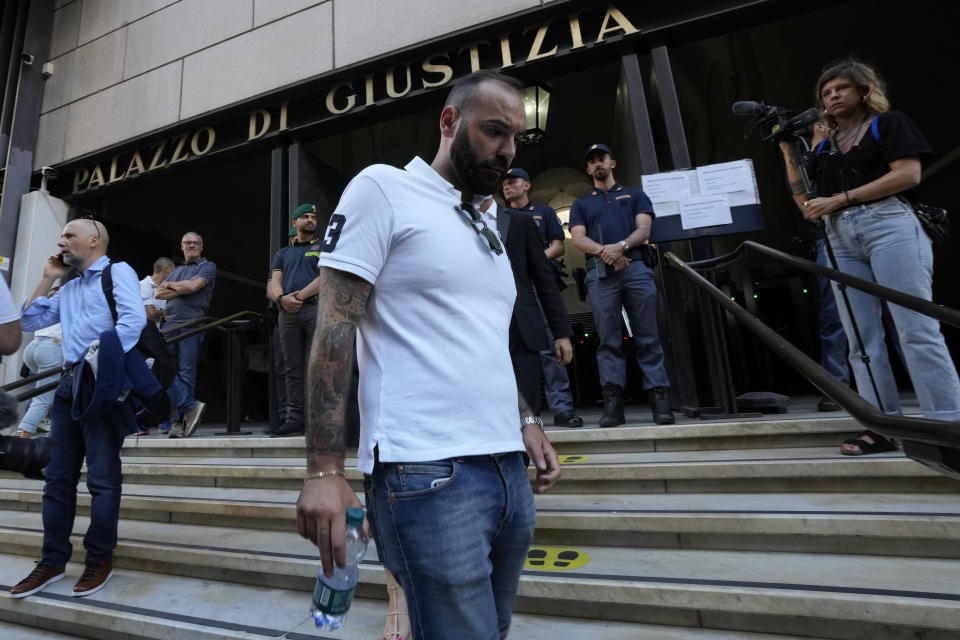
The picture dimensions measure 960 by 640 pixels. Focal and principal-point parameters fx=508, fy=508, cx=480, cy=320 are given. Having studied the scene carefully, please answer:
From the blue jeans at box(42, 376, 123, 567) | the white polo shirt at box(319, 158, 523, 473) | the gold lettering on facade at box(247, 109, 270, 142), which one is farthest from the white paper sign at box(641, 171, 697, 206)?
the gold lettering on facade at box(247, 109, 270, 142)

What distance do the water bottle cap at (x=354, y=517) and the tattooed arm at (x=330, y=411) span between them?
1 centimetres

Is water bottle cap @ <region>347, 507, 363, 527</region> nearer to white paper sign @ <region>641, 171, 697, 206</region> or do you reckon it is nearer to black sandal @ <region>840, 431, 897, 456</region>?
black sandal @ <region>840, 431, 897, 456</region>

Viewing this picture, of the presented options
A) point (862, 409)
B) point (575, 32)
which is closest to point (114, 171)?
point (575, 32)

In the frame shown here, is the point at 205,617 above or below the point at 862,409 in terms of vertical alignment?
below

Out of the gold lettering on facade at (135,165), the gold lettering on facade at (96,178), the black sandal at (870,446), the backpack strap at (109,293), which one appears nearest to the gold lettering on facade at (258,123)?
the gold lettering on facade at (135,165)

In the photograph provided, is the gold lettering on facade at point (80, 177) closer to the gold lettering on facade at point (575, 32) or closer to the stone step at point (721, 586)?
the stone step at point (721, 586)

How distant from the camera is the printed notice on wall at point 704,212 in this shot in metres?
3.86

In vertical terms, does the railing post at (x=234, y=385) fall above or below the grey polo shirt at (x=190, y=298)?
below

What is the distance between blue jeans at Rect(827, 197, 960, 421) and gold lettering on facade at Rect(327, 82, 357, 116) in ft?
14.7

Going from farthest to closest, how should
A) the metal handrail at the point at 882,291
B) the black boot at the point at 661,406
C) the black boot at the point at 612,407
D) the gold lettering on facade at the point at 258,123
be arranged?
the gold lettering on facade at the point at 258,123 < the black boot at the point at 612,407 < the black boot at the point at 661,406 < the metal handrail at the point at 882,291

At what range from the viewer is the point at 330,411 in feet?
2.94

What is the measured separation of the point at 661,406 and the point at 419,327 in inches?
111

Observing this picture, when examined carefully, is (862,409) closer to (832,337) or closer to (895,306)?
(895,306)

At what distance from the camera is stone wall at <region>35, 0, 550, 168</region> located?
17.0ft
